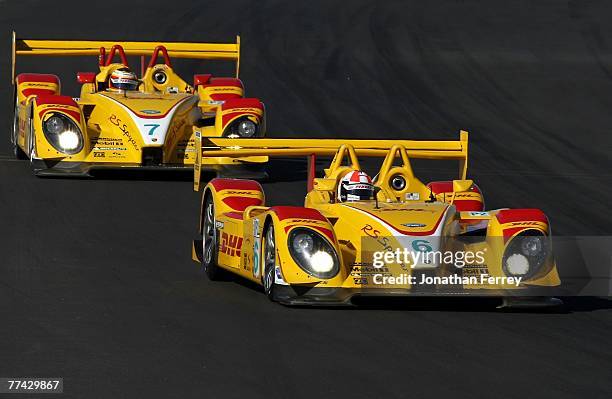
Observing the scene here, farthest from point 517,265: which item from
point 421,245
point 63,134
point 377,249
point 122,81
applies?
point 122,81

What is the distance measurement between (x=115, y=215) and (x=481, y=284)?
659 cm

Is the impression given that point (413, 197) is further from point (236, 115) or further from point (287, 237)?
point (236, 115)

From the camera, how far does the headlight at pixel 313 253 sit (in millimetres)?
13305

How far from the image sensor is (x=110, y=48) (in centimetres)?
2597

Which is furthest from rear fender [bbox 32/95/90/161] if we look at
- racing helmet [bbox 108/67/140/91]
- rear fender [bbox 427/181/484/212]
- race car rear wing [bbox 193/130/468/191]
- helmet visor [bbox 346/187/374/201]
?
helmet visor [bbox 346/187/374/201]

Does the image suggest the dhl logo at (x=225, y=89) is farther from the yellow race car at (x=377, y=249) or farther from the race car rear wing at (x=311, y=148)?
the yellow race car at (x=377, y=249)

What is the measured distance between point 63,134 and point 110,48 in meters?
4.31

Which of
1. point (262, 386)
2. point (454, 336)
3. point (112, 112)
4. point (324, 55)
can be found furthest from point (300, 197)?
point (324, 55)

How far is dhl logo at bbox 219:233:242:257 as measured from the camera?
48.1ft

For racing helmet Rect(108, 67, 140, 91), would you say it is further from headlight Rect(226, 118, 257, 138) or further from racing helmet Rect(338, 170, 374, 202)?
racing helmet Rect(338, 170, 374, 202)

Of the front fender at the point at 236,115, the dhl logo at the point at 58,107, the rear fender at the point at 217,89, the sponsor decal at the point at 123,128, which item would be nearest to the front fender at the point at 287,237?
the sponsor decal at the point at 123,128

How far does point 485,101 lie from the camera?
32094mm

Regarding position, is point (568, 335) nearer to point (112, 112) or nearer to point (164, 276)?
point (164, 276)

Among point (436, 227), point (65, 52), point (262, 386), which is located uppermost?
point (65, 52)
